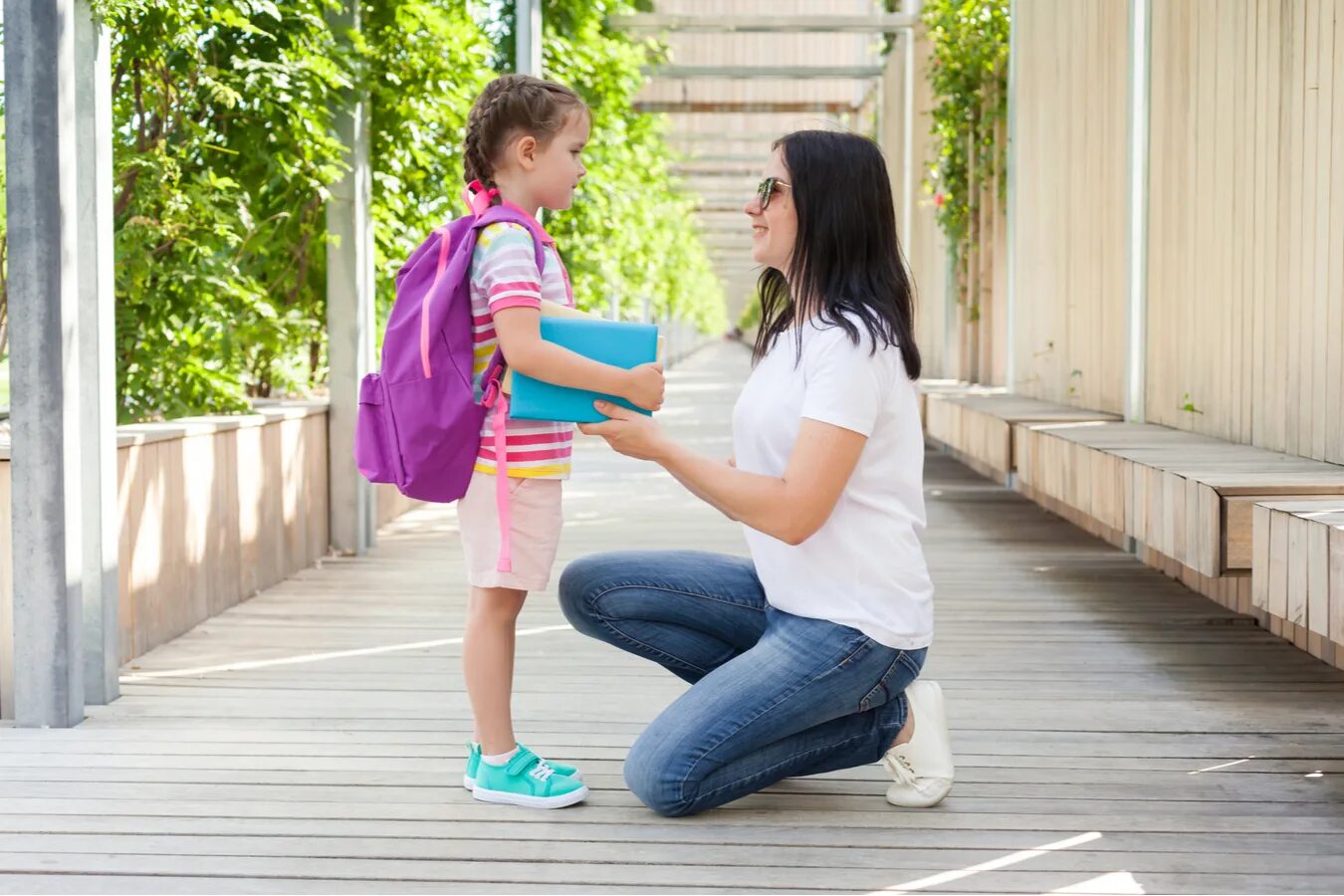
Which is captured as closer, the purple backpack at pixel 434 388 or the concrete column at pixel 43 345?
the purple backpack at pixel 434 388

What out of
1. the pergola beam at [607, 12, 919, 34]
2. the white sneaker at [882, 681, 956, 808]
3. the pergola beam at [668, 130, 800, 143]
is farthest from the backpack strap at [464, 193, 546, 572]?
the pergola beam at [668, 130, 800, 143]

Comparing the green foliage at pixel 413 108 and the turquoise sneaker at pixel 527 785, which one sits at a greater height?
the green foliage at pixel 413 108

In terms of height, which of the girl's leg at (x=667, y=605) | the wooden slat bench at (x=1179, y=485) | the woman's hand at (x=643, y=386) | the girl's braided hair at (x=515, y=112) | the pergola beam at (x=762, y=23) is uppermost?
the pergola beam at (x=762, y=23)

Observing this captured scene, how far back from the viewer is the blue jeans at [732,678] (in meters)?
2.60

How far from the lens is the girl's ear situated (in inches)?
105

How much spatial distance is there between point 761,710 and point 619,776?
1.58 feet

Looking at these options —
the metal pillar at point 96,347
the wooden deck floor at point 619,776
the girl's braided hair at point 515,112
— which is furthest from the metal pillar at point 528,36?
the girl's braided hair at point 515,112

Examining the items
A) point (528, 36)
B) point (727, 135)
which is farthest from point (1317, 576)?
point (727, 135)

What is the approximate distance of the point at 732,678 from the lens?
264 centimetres

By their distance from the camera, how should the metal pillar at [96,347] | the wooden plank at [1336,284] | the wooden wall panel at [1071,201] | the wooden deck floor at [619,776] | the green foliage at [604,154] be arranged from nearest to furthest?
the wooden deck floor at [619,776] → the metal pillar at [96,347] → the wooden plank at [1336,284] → the wooden wall panel at [1071,201] → the green foliage at [604,154]

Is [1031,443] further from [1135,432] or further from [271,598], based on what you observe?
[271,598]

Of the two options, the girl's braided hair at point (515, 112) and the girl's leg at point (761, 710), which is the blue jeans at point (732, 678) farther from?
the girl's braided hair at point (515, 112)

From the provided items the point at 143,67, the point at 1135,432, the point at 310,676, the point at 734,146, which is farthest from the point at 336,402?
the point at 734,146

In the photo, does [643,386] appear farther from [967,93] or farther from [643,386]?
[967,93]
